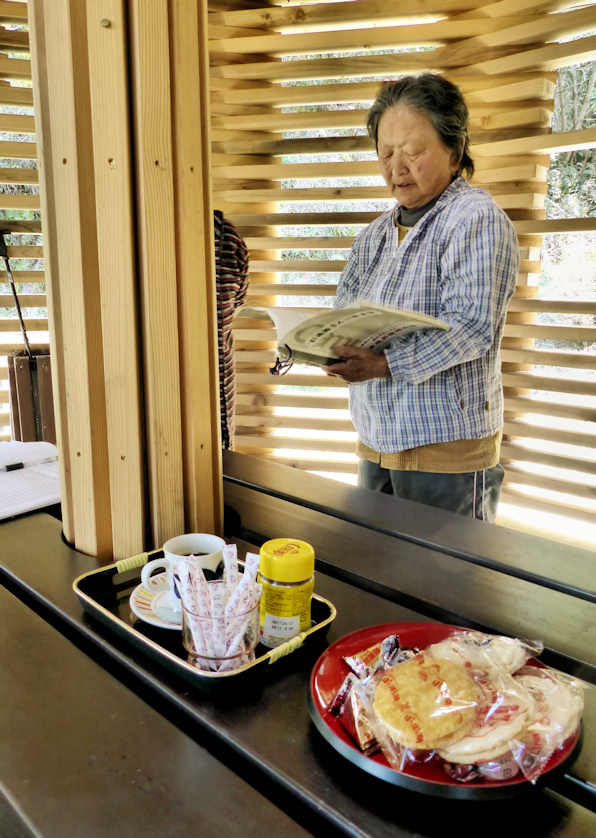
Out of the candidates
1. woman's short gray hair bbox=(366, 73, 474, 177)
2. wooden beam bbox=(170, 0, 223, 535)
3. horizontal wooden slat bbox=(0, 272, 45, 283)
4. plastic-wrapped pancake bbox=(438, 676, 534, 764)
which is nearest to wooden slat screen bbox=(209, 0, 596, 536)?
horizontal wooden slat bbox=(0, 272, 45, 283)

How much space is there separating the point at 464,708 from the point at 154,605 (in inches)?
19.5

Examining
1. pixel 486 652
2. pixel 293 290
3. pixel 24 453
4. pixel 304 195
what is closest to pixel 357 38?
pixel 304 195

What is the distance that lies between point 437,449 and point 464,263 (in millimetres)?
487

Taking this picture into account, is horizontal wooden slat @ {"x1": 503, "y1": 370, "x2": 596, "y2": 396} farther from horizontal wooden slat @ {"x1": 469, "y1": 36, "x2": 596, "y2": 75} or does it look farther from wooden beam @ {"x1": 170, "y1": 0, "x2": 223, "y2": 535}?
wooden beam @ {"x1": 170, "y1": 0, "x2": 223, "y2": 535}

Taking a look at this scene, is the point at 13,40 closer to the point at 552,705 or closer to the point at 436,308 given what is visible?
the point at 436,308

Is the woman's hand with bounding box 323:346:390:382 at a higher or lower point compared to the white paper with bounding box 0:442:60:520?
higher

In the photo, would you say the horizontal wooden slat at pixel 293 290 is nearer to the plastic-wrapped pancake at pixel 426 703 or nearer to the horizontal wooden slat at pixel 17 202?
the horizontal wooden slat at pixel 17 202

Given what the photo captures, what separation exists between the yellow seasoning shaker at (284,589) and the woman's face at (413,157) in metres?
1.23

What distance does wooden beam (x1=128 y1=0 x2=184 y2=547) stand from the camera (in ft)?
3.43

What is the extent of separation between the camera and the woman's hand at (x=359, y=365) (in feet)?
5.53

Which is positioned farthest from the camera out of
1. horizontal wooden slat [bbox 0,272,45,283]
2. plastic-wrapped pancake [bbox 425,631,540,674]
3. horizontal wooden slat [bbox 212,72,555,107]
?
horizontal wooden slat [bbox 0,272,45,283]

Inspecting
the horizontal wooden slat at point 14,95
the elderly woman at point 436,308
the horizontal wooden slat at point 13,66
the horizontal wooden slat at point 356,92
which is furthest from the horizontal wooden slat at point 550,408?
the horizontal wooden slat at point 13,66

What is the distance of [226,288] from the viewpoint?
2455 millimetres

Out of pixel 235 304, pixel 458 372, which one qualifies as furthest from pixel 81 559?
pixel 235 304
